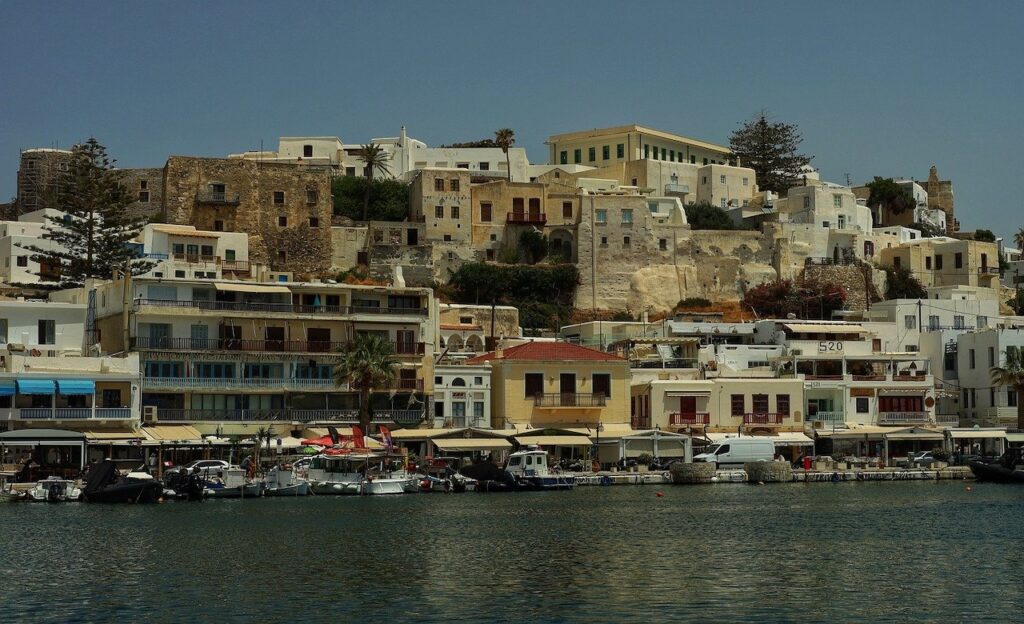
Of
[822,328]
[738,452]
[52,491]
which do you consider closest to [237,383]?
[52,491]

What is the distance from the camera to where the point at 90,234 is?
76062mm

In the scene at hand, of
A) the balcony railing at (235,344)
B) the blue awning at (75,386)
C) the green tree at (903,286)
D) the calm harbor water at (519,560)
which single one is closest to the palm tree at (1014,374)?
the calm harbor water at (519,560)

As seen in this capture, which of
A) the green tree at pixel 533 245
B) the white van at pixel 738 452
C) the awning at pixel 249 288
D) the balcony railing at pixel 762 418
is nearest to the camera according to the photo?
the white van at pixel 738 452

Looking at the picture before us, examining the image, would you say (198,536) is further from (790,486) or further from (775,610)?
(790,486)

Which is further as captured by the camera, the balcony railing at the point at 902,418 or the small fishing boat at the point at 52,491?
the balcony railing at the point at 902,418

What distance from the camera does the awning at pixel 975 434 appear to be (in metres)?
66.4

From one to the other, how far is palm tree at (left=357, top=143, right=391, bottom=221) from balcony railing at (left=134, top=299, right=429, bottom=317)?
32985 mm

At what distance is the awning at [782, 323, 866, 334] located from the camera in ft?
245

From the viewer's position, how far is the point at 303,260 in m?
89.5

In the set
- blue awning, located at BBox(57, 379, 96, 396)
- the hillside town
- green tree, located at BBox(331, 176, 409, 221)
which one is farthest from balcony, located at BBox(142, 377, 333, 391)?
green tree, located at BBox(331, 176, 409, 221)

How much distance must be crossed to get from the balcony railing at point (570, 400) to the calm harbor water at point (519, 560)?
12.6 meters

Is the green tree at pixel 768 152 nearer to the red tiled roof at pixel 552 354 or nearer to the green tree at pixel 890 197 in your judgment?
the green tree at pixel 890 197

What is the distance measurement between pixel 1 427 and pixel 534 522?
2205cm

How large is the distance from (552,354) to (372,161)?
4064 centimetres
